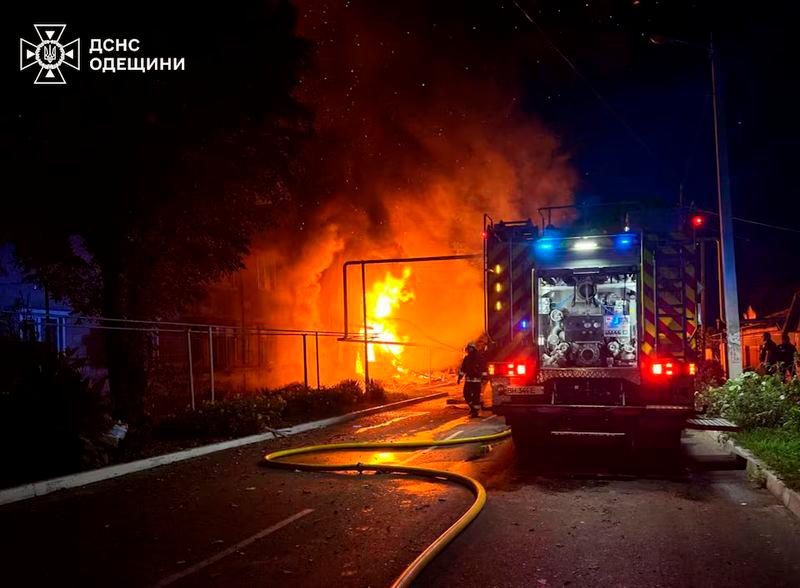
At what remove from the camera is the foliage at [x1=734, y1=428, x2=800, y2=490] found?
265 inches

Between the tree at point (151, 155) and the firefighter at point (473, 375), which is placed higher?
the tree at point (151, 155)

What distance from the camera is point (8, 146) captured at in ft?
32.6

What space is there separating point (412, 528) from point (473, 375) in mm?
9412

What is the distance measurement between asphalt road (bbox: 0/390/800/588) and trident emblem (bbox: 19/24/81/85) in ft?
20.5

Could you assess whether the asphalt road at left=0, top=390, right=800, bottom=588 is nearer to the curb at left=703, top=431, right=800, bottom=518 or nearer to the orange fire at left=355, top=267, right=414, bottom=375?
the curb at left=703, top=431, right=800, bottom=518

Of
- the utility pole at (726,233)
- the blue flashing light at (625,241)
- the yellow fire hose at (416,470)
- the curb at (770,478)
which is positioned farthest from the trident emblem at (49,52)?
the utility pole at (726,233)

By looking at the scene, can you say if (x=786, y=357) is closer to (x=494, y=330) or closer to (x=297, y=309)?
(x=494, y=330)

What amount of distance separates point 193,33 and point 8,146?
3474 millimetres

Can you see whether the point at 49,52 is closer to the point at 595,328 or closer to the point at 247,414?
the point at 247,414

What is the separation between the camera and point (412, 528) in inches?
217

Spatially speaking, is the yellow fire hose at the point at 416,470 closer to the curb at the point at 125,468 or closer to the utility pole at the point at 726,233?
the curb at the point at 125,468

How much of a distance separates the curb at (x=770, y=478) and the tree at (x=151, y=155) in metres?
9.22

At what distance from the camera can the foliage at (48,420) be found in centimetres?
809

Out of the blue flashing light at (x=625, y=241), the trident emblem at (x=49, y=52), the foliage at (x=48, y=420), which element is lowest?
the foliage at (x=48, y=420)
